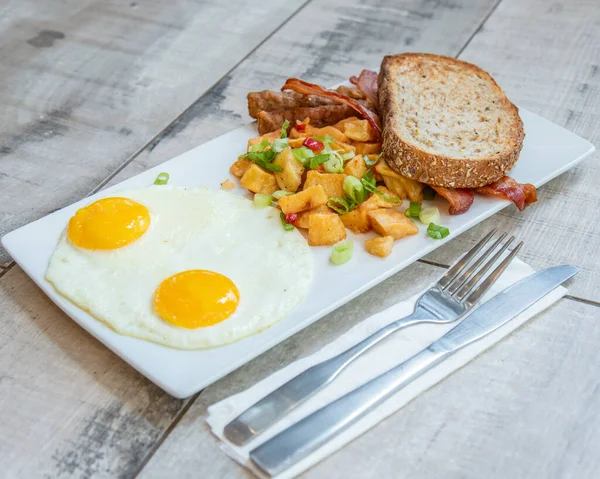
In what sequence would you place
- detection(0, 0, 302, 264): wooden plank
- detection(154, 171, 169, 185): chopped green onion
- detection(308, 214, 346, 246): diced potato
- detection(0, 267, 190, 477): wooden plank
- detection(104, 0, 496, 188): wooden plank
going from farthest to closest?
detection(104, 0, 496, 188): wooden plank
detection(0, 0, 302, 264): wooden plank
detection(154, 171, 169, 185): chopped green onion
detection(308, 214, 346, 246): diced potato
detection(0, 267, 190, 477): wooden plank

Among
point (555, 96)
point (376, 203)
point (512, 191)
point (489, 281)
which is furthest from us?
point (555, 96)

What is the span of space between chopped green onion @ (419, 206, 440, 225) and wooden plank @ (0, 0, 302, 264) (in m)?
1.48

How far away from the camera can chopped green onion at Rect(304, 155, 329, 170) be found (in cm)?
279

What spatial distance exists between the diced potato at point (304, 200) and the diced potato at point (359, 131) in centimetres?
45

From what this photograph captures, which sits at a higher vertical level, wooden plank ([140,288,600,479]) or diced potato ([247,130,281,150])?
diced potato ([247,130,281,150])

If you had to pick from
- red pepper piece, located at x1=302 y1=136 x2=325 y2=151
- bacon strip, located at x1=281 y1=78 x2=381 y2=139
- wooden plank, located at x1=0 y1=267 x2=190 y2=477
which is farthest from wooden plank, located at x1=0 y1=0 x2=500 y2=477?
bacon strip, located at x1=281 y1=78 x2=381 y2=139

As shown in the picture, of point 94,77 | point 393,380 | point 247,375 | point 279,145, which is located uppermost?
point 279,145

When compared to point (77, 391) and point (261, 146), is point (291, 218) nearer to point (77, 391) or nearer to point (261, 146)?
point (261, 146)

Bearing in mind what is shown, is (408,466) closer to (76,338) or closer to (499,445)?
(499,445)

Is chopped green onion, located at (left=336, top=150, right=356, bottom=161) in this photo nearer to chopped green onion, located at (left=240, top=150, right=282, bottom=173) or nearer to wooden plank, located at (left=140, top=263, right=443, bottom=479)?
chopped green onion, located at (left=240, top=150, right=282, bottom=173)

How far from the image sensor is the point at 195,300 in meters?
2.23

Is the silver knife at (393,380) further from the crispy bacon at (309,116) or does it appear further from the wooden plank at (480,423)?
the crispy bacon at (309,116)

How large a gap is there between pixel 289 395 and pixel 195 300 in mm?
421

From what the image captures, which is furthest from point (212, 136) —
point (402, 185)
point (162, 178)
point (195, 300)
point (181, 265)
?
point (195, 300)
